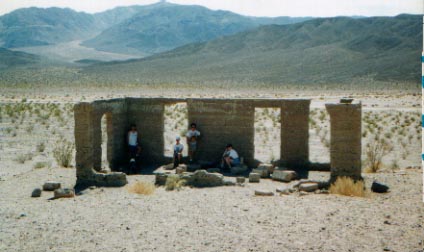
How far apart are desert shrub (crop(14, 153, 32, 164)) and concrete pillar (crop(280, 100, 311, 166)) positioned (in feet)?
30.1

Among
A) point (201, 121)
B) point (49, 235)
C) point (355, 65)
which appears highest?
point (355, 65)

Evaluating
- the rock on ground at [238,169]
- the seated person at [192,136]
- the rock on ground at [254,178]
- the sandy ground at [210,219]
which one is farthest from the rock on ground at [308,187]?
the seated person at [192,136]

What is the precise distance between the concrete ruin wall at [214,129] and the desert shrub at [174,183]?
223cm

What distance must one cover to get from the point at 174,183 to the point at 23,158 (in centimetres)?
766

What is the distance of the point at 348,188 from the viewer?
11844 millimetres

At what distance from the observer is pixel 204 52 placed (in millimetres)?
107188

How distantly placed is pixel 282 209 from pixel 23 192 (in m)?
6.86

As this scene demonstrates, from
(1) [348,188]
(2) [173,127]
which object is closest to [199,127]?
(1) [348,188]

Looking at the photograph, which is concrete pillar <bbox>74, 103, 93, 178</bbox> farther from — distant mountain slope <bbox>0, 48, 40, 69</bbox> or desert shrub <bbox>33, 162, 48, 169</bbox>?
distant mountain slope <bbox>0, 48, 40, 69</bbox>

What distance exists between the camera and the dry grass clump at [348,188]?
38.2ft

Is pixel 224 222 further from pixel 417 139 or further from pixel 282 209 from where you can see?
pixel 417 139

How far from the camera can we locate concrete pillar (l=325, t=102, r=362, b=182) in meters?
13.3

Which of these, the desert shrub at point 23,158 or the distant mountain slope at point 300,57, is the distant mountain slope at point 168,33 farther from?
the desert shrub at point 23,158

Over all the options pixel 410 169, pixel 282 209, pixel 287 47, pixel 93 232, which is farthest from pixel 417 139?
pixel 287 47
